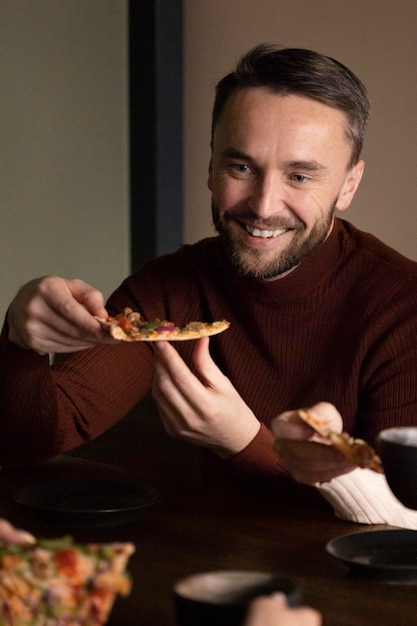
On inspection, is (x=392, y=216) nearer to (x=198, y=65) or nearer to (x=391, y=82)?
(x=391, y=82)

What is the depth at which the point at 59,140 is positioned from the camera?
4.45 metres

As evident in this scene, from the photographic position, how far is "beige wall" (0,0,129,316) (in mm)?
4320

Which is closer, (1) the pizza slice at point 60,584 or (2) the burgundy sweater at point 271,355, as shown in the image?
(1) the pizza slice at point 60,584

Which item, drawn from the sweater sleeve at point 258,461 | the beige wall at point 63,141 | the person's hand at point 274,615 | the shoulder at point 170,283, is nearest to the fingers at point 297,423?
the sweater sleeve at point 258,461

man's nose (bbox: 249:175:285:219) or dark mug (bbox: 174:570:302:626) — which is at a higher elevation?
man's nose (bbox: 249:175:285:219)

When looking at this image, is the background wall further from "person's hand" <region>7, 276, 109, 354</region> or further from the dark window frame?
"person's hand" <region>7, 276, 109, 354</region>

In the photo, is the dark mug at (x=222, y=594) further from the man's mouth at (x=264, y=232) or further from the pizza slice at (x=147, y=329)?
the man's mouth at (x=264, y=232)

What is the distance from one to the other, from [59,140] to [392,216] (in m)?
1.55

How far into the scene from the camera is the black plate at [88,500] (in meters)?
1.65

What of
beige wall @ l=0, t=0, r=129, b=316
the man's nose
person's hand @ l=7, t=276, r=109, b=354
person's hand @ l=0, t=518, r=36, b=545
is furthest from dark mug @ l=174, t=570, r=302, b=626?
beige wall @ l=0, t=0, r=129, b=316

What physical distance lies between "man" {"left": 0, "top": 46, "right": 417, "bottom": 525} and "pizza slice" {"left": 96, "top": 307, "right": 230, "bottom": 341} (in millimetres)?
179

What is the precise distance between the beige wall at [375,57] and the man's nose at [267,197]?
1361 mm

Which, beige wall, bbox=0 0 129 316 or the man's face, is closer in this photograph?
the man's face

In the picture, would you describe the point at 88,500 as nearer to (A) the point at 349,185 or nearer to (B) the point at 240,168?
(B) the point at 240,168
